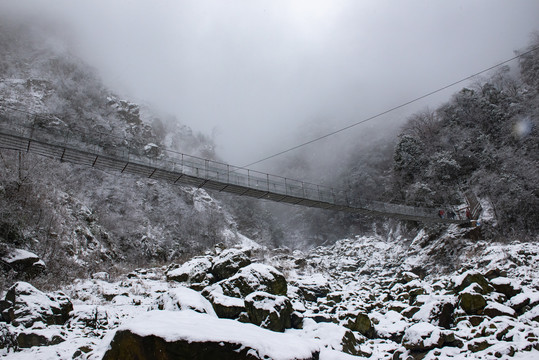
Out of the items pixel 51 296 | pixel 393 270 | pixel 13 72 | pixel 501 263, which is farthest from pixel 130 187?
pixel 501 263

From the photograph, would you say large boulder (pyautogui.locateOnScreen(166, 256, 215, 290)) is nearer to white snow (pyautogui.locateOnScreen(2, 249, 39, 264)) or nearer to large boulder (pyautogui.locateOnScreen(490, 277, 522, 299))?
white snow (pyautogui.locateOnScreen(2, 249, 39, 264))

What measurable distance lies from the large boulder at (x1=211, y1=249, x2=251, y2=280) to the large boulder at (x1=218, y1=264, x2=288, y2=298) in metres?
1.91

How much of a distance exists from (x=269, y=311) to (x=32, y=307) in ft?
18.0

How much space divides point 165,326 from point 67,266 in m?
13.7

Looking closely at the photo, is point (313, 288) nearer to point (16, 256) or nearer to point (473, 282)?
point (473, 282)

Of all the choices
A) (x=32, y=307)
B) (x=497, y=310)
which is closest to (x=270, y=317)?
(x=32, y=307)

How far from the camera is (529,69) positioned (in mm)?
29328

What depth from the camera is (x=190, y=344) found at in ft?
11.7

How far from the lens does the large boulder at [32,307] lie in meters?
6.82

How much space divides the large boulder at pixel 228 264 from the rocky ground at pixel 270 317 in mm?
42

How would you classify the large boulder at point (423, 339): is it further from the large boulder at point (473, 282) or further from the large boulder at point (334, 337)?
the large boulder at point (473, 282)

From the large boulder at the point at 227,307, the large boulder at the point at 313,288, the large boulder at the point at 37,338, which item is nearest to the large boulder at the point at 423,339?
the large boulder at the point at 227,307

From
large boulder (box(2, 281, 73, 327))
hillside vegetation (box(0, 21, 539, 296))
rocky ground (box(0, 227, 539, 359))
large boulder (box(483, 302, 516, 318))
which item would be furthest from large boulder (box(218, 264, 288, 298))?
hillside vegetation (box(0, 21, 539, 296))

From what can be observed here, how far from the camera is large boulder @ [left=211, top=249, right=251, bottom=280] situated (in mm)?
13617
